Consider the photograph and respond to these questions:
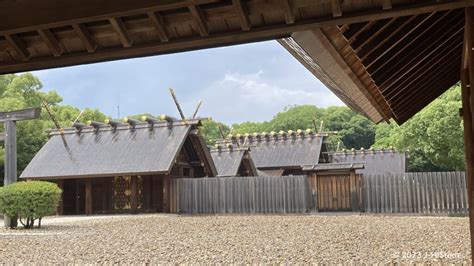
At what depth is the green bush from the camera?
15.4 m

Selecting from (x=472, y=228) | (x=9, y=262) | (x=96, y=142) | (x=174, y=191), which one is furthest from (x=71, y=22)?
(x=96, y=142)

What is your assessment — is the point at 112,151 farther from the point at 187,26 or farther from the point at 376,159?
the point at 376,159

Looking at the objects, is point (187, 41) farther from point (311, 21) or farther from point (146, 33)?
point (311, 21)

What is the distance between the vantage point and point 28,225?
15766mm

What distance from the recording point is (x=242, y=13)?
2.82 meters

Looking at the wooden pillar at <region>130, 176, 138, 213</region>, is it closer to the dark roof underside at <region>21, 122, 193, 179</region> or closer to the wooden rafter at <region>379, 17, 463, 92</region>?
the dark roof underside at <region>21, 122, 193, 179</region>

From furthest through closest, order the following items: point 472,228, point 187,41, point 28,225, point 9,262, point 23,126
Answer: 1. point 23,126
2. point 28,225
3. point 9,262
4. point 472,228
5. point 187,41

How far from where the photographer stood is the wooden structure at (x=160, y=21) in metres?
2.72

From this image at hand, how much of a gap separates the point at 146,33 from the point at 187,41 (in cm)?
29

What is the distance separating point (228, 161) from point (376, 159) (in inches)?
647

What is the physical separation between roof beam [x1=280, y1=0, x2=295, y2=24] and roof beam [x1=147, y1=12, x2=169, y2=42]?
2.52 ft

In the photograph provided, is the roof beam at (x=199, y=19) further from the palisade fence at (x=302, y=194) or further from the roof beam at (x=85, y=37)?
the palisade fence at (x=302, y=194)

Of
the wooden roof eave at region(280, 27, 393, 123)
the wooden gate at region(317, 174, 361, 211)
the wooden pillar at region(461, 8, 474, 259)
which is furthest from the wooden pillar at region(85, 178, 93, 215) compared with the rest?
Result: the wooden pillar at region(461, 8, 474, 259)

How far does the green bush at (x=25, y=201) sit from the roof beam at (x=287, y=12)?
14604mm
